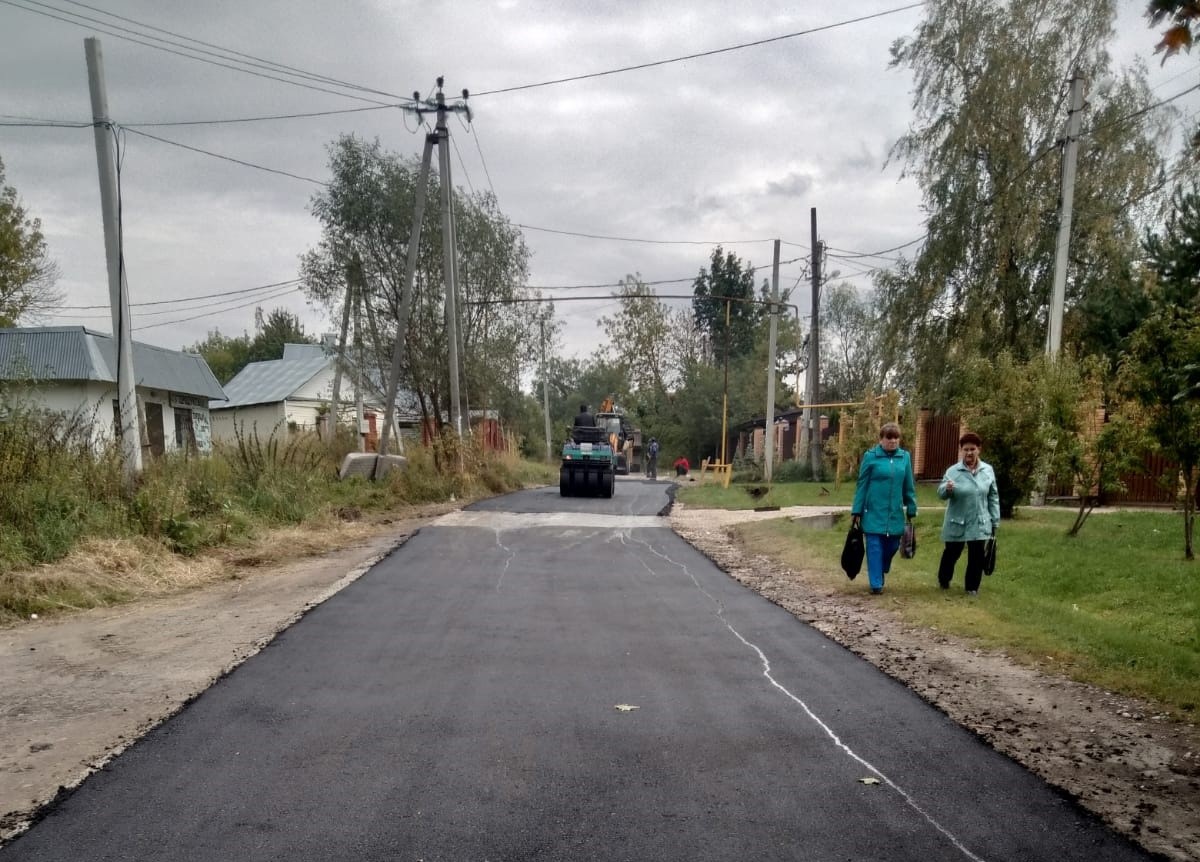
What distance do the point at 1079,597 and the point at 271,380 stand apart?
4429cm

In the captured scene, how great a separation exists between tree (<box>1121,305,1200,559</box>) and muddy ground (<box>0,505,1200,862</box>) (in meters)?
4.66

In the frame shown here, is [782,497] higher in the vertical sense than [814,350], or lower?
lower

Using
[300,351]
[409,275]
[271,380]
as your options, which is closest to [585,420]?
[409,275]

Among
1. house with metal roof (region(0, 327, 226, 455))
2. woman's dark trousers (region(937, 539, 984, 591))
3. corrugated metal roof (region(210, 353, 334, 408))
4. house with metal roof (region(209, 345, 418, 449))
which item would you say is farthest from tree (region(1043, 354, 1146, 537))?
corrugated metal roof (region(210, 353, 334, 408))

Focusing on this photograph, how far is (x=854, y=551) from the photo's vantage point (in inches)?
374

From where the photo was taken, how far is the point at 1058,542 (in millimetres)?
12078

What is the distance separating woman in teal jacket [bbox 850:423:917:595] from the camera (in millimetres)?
9102

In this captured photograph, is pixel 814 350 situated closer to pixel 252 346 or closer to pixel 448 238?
pixel 448 238

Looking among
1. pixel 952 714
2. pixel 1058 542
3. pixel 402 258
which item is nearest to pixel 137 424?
pixel 952 714

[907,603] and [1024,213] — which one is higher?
[1024,213]

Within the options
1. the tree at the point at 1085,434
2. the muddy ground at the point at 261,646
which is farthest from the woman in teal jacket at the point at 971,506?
the tree at the point at 1085,434

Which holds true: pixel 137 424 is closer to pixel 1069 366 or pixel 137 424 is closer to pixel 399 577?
pixel 399 577

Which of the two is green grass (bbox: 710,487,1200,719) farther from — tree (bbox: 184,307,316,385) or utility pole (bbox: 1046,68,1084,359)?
tree (bbox: 184,307,316,385)

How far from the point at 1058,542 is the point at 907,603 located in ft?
15.0
